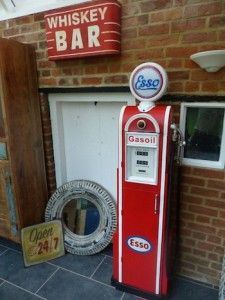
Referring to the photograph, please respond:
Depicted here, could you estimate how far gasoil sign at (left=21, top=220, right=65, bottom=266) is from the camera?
7.45 feet

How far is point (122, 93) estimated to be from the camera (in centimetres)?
203

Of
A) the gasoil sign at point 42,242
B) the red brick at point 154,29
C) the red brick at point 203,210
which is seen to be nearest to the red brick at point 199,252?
the red brick at point 203,210

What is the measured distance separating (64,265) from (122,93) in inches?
65.2

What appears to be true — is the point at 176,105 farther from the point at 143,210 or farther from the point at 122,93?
the point at 143,210

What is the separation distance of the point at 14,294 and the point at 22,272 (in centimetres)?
24

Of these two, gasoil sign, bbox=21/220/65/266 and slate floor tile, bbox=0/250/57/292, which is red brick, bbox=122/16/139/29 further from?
slate floor tile, bbox=0/250/57/292

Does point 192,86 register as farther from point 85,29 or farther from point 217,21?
point 85,29

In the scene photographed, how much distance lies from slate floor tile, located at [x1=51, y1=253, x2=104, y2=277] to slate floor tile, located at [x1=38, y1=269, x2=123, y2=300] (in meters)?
0.07

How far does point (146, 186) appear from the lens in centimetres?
165

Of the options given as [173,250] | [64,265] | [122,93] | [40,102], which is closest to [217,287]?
[173,250]

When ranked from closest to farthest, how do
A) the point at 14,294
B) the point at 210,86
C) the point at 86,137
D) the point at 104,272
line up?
the point at 210,86 < the point at 14,294 < the point at 104,272 < the point at 86,137

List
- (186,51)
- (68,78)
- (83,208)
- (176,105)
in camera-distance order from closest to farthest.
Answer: (186,51) → (176,105) → (68,78) → (83,208)

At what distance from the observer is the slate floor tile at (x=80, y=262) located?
2223 mm

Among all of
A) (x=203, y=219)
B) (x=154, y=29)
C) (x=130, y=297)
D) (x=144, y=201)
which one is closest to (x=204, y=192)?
(x=203, y=219)
